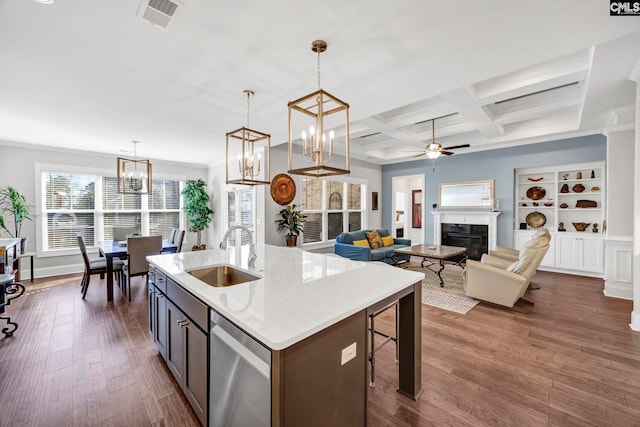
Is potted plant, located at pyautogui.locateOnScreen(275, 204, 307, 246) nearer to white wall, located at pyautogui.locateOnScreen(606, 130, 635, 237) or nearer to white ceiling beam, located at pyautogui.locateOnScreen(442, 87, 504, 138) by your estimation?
white ceiling beam, located at pyautogui.locateOnScreen(442, 87, 504, 138)

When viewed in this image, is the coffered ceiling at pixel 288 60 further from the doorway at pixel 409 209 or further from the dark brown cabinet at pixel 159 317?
the doorway at pixel 409 209

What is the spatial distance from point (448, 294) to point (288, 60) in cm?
386

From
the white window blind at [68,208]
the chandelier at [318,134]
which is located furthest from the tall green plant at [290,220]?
the white window blind at [68,208]

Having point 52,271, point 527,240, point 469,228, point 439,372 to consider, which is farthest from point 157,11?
point 527,240

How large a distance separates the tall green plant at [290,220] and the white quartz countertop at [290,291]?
302 cm

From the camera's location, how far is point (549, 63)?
2.91 meters

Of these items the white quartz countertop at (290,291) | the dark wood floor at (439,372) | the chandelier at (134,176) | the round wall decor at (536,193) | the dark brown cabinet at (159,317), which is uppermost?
the chandelier at (134,176)

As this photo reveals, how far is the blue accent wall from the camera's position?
5152 millimetres

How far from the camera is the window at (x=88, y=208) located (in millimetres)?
5348

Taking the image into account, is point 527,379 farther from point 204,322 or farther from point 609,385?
point 204,322

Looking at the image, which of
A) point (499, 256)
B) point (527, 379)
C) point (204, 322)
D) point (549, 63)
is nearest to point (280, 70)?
point (204, 322)

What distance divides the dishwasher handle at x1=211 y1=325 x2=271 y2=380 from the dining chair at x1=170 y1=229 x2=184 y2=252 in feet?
12.3

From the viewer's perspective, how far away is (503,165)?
236 inches

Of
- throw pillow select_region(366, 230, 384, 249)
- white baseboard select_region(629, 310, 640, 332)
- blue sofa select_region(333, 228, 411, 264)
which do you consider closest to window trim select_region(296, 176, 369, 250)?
blue sofa select_region(333, 228, 411, 264)
